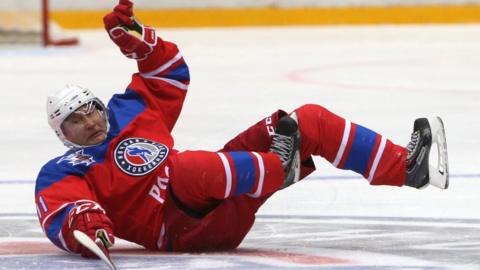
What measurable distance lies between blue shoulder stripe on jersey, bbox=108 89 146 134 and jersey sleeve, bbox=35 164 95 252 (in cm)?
20

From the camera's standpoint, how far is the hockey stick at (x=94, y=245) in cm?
273

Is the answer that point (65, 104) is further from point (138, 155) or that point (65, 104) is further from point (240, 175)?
point (240, 175)

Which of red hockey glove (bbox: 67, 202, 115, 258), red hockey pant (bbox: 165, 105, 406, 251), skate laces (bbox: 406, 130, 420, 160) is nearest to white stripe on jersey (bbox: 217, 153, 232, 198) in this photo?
red hockey pant (bbox: 165, 105, 406, 251)

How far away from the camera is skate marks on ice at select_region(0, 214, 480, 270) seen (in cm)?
284

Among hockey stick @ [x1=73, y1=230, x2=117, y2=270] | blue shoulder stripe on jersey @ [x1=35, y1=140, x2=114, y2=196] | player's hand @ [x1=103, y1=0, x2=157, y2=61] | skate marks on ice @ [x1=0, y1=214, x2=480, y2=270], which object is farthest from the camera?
player's hand @ [x1=103, y1=0, x2=157, y2=61]

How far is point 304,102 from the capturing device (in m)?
6.80

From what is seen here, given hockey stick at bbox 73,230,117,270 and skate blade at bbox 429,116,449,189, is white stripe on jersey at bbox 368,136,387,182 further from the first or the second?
hockey stick at bbox 73,230,117,270

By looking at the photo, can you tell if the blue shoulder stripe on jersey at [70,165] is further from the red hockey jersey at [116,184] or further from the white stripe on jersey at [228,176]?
the white stripe on jersey at [228,176]

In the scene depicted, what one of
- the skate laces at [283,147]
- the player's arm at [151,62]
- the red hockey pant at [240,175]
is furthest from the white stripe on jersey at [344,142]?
the player's arm at [151,62]

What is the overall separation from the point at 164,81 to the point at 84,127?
13.9 inches

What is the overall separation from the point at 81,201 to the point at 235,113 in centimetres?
345

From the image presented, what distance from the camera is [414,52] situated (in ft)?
32.2

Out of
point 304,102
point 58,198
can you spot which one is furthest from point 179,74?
point 304,102

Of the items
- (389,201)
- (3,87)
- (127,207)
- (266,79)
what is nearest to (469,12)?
(266,79)
